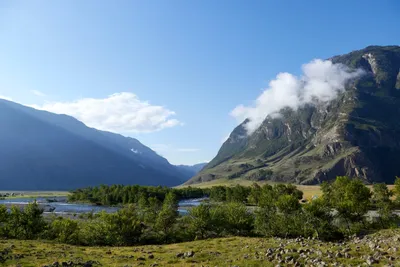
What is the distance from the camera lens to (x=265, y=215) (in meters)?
91.3

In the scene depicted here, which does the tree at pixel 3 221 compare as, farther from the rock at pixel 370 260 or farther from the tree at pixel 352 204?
the tree at pixel 352 204

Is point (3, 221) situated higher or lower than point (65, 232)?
higher

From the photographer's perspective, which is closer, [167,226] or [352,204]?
[167,226]

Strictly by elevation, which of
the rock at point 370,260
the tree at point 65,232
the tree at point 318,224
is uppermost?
the rock at point 370,260

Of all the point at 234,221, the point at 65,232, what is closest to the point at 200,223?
the point at 234,221

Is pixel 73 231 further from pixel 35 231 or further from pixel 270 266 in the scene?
pixel 270 266

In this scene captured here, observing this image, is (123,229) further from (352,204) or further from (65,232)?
(352,204)

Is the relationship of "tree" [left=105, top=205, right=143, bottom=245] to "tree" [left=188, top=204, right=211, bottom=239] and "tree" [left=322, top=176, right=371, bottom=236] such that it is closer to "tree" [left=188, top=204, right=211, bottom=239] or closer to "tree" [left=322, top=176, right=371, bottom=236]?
"tree" [left=188, top=204, right=211, bottom=239]

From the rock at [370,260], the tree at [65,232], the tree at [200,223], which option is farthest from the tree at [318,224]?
the tree at [65,232]

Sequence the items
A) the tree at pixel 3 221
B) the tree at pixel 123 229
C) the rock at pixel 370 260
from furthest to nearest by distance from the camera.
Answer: the tree at pixel 3 221 < the tree at pixel 123 229 < the rock at pixel 370 260

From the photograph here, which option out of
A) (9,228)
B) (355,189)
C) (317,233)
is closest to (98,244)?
(9,228)

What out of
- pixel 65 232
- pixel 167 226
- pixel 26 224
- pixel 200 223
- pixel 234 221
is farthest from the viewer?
pixel 234 221

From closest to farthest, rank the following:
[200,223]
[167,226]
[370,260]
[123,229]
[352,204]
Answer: [370,260] → [123,229] → [200,223] → [167,226] → [352,204]

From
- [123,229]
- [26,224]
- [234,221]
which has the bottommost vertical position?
[234,221]
